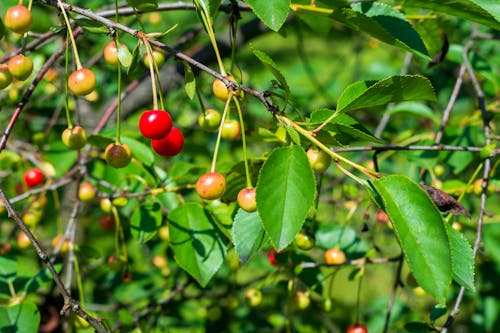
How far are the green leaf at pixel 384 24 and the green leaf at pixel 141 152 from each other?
615 mm

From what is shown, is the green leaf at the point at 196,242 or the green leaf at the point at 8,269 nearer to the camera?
the green leaf at the point at 196,242

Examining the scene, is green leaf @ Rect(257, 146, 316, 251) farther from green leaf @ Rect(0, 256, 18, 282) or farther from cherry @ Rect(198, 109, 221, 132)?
green leaf @ Rect(0, 256, 18, 282)

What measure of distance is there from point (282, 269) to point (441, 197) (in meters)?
0.82

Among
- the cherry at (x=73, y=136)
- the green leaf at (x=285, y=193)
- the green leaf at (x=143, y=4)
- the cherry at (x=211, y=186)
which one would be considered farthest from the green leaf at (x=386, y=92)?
the cherry at (x=73, y=136)

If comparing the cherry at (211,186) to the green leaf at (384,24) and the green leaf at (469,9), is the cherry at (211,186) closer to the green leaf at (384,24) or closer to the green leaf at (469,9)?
the green leaf at (384,24)

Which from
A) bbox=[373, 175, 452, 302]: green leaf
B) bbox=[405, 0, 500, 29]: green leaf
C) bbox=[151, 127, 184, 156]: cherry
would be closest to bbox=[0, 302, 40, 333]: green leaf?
bbox=[151, 127, 184, 156]: cherry

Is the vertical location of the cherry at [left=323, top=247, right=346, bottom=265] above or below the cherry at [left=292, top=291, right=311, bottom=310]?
above

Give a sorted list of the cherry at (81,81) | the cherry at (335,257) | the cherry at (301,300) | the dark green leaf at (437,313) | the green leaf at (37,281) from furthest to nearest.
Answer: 1. the cherry at (301,300)
2. the cherry at (335,257)
3. the green leaf at (37,281)
4. the dark green leaf at (437,313)
5. the cherry at (81,81)

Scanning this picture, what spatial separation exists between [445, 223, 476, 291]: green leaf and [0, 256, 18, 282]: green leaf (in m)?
1.01

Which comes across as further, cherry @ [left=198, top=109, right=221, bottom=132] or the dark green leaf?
the dark green leaf

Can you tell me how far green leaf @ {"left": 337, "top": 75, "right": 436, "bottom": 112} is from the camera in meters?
0.96

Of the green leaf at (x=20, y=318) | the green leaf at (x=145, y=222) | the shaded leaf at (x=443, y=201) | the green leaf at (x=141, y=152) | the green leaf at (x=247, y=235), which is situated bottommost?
the green leaf at (x=20, y=318)

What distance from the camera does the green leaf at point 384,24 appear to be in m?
1.11

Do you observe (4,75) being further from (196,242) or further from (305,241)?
(305,241)
